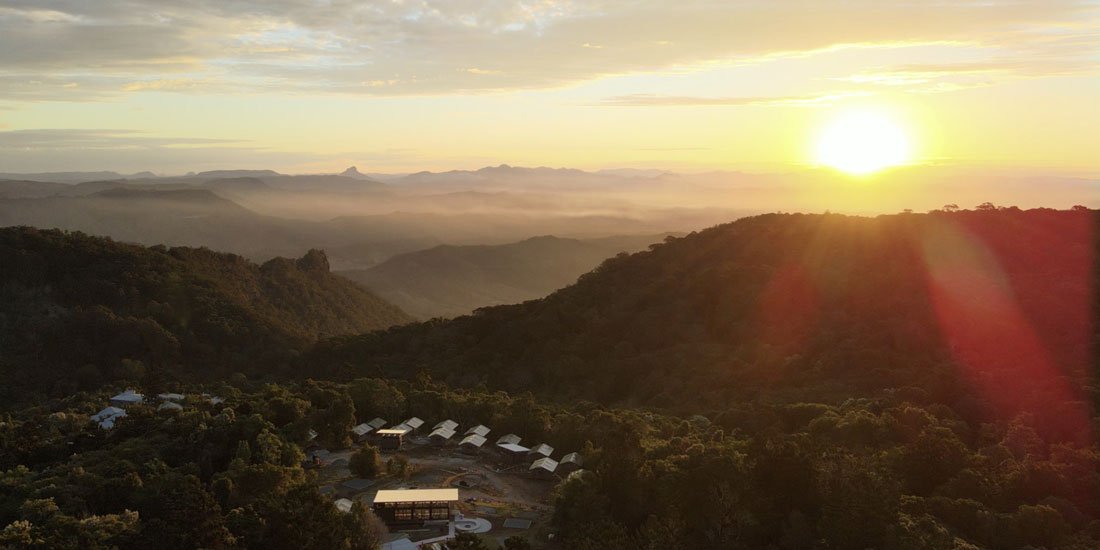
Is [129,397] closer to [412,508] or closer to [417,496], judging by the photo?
[417,496]

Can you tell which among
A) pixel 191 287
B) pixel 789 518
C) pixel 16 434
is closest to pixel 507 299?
pixel 191 287

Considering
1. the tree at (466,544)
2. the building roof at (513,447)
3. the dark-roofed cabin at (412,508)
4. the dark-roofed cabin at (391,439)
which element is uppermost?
the tree at (466,544)

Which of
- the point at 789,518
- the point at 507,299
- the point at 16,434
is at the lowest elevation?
the point at 507,299

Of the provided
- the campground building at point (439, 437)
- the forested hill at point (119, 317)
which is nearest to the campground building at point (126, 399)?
the forested hill at point (119, 317)

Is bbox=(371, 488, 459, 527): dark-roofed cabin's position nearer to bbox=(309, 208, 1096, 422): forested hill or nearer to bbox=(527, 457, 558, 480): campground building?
bbox=(527, 457, 558, 480): campground building

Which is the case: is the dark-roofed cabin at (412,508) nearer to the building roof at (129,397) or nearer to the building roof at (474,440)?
the building roof at (474,440)

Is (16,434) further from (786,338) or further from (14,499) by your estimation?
(786,338)

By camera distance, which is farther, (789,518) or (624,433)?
(624,433)
